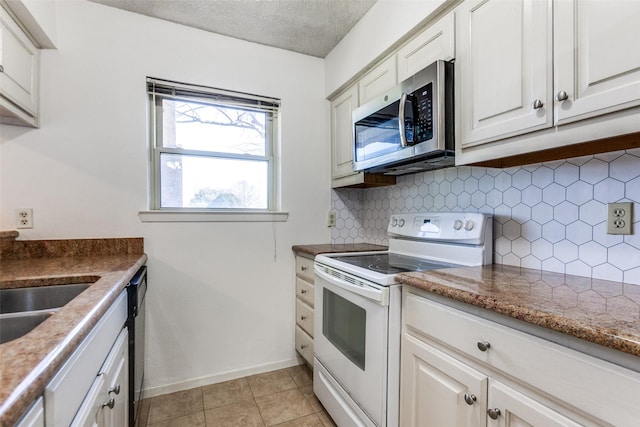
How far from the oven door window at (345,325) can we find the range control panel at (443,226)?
61 cm

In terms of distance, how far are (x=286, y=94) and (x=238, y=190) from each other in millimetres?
848

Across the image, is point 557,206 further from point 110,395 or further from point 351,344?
point 110,395

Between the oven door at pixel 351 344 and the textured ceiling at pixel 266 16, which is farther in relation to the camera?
the textured ceiling at pixel 266 16

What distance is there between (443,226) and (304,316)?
1192 millimetres

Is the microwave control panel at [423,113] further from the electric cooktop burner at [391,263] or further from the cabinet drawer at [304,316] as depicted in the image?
the cabinet drawer at [304,316]

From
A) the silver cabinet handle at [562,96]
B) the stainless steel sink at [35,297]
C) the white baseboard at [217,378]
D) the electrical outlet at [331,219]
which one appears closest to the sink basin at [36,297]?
the stainless steel sink at [35,297]

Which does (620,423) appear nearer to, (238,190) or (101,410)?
(101,410)

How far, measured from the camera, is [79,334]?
665 millimetres

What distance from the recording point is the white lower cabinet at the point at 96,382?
63 cm

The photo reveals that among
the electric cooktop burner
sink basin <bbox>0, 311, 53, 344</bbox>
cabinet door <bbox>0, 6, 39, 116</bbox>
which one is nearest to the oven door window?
the electric cooktop burner

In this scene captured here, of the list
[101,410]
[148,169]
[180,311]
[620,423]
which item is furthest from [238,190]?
[620,423]

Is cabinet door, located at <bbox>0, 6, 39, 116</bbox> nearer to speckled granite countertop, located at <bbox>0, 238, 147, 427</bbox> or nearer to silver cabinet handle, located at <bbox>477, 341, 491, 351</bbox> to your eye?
speckled granite countertop, located at <bbox>0, 238, 147, 427</bbox>

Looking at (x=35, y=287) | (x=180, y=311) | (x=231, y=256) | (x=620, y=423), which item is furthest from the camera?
(x=231, y=256)

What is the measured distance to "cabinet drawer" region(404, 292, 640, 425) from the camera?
647mm
